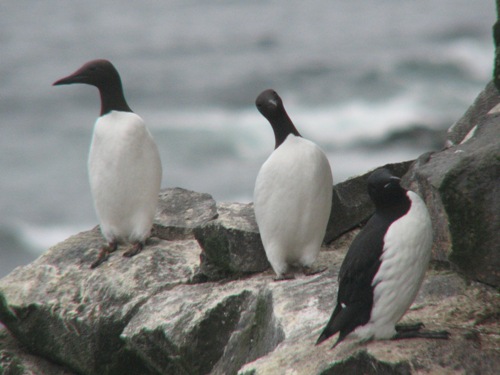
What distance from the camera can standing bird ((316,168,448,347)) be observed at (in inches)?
166

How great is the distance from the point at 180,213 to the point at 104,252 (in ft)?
2.68

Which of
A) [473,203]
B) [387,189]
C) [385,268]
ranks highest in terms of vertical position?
[387,189]

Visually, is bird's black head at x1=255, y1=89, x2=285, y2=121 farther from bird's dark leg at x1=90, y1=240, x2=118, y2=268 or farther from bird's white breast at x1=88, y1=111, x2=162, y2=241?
bird's dark leg at x1=90, y1=240, x2=118, y2=268

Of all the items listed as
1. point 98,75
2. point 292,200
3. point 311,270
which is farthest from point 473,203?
point 98,75

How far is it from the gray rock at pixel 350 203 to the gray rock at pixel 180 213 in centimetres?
94

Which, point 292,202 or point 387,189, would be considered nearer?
point 387,189

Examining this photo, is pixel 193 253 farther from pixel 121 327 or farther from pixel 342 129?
pixel 342 129

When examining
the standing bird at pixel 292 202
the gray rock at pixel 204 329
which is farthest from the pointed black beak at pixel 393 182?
the standing bird at pixel 292 202

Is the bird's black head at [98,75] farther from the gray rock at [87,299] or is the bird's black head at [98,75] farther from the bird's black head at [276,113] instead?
the bird's black head at [276,113]

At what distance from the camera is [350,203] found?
21.5 ft

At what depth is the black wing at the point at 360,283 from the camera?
14.0ft

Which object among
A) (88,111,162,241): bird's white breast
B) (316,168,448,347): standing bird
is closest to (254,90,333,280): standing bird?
(88,111,162,241): bird's white breast

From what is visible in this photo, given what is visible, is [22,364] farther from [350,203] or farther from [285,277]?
[350,203]

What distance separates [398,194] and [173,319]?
213 cm
